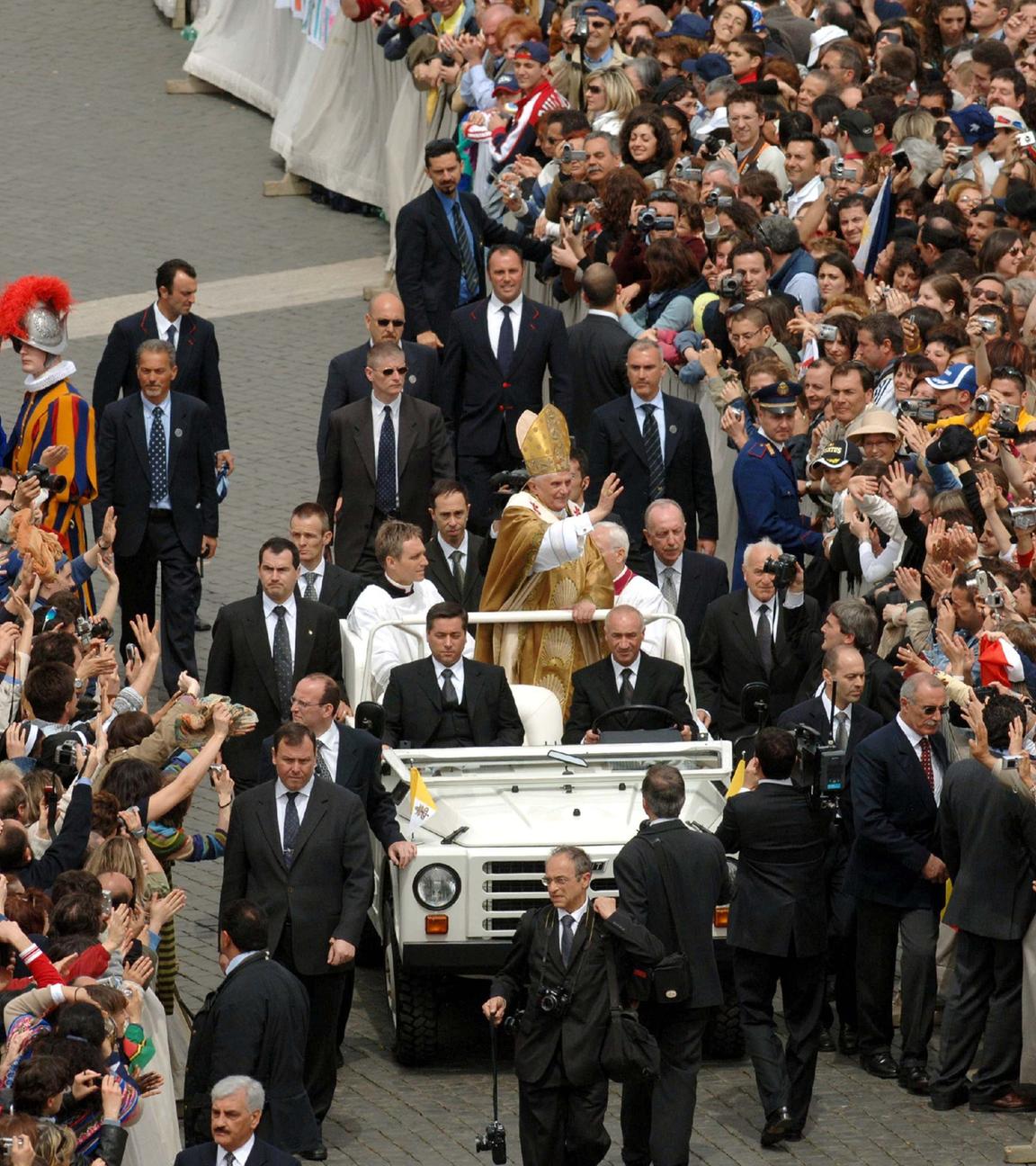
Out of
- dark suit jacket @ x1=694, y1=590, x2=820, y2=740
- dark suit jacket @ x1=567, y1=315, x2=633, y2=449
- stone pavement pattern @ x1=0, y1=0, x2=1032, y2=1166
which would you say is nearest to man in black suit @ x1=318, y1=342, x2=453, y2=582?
dark suit jacket @ x1=567, y1=315, x2=633, y2=449

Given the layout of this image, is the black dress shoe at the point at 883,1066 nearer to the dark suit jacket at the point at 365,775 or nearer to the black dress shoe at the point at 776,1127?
the black dress shoe at the point at 776,1127

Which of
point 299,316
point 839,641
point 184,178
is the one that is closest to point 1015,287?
point 839,641

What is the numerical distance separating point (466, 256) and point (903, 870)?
292 inches

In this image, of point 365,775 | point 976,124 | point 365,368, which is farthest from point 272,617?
point 976,124

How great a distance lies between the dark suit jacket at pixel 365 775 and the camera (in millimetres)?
12898

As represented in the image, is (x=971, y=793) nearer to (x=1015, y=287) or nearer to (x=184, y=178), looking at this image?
(x=1015, y=287)

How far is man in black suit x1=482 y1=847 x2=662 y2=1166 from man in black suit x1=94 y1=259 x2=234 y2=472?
632cm

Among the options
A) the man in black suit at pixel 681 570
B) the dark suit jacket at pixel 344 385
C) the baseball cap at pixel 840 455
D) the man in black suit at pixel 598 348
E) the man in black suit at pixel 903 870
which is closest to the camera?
the man in black suit at pixel 903 870

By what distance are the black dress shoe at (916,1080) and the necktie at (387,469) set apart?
17.4 feet

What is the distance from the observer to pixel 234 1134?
9930mm

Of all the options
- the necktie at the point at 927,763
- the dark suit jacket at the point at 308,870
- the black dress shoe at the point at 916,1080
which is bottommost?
the black dress shoe at the point at 916,1080

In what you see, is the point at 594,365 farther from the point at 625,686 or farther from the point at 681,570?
the point at 625,686

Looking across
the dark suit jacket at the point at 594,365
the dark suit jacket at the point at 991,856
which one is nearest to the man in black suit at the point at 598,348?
the dark suit jacket at the point at 594,365

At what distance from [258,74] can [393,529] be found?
14666mm
